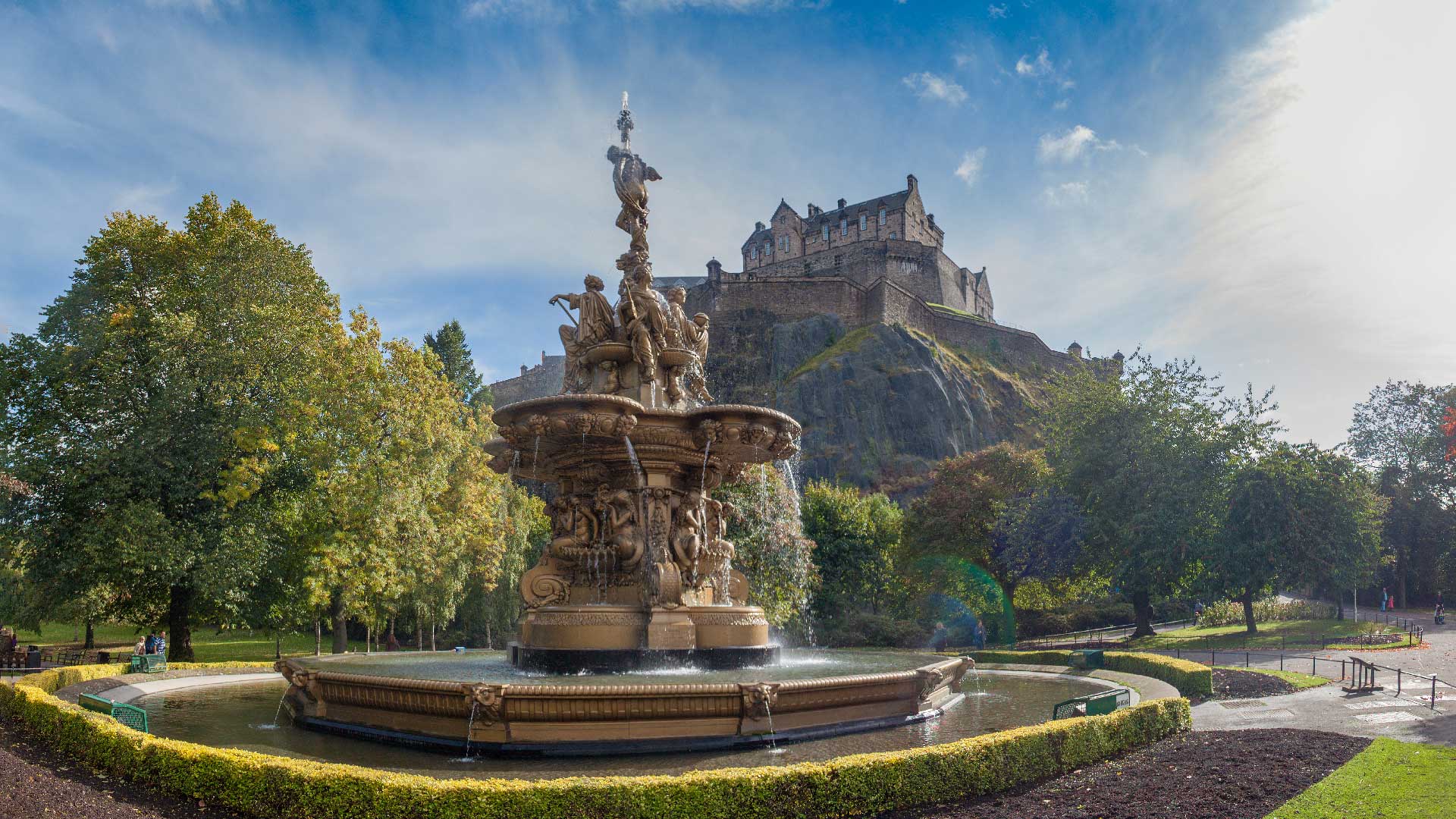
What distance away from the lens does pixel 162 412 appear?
24.0 metres

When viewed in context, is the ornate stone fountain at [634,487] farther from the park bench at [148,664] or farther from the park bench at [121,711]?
the park bench at [148,664]

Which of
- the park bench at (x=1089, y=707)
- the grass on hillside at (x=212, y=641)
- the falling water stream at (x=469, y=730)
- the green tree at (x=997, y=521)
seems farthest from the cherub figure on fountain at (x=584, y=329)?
the grass on hillside at (x=212, y=641)

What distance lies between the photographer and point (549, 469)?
13914 millimetres

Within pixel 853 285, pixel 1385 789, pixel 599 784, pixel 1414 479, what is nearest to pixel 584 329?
pixel 599 784

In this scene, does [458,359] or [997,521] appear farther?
[458,359]

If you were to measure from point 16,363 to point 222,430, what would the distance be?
5.79 metres

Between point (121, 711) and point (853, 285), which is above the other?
point (853, 285)

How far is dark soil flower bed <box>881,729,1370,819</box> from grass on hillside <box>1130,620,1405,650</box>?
2116 centimetres

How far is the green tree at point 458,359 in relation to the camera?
59.1 m

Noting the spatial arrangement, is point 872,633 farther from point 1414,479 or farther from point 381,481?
point 1414,479

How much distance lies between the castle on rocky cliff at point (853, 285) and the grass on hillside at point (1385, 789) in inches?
3043

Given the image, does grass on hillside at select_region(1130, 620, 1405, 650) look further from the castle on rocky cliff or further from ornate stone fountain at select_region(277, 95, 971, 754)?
the castle on rocky cliff

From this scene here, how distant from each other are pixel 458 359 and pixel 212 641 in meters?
22.5

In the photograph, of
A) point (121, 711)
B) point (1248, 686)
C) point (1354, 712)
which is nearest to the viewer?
point (121, 711)
